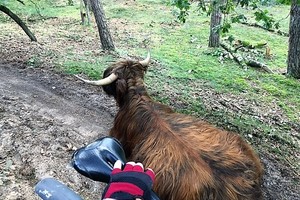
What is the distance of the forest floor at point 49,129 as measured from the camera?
4570mm

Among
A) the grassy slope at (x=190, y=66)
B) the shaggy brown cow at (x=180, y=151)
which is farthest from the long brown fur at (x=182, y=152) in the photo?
the grassy slope at (x=190, y=66)

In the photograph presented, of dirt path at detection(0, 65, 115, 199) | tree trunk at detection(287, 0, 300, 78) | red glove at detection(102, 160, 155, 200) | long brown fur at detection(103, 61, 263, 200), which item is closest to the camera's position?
red glove at detection(102, 160, 155, 200)

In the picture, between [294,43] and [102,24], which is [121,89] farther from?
[294,43]

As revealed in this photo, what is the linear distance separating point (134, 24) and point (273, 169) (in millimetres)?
12411

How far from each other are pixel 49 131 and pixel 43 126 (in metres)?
0.18

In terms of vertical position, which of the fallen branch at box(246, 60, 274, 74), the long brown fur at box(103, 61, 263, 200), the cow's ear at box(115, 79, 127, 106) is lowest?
the fallen branch at box(246, 60, 274, 74)

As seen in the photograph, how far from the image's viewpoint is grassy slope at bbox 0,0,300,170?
23.6ft

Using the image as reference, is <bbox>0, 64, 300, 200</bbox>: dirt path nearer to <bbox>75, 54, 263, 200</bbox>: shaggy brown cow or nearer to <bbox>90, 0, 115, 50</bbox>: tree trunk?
<bbox>75, 54, 263, 200</bbox>: shaggy brown cow

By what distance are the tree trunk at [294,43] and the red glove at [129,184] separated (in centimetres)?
940

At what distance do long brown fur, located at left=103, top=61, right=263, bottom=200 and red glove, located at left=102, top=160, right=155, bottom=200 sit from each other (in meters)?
1.93

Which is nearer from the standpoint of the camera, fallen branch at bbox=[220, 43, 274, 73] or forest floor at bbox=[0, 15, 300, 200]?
forest floor at bbox=[0, 15, 300, 200]

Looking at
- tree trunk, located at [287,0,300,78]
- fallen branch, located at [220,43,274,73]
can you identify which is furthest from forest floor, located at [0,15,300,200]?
fallen branch, located at [220,43,274,73]

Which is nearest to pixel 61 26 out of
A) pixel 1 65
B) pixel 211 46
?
pixel 211 46

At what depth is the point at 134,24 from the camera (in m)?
17.1
